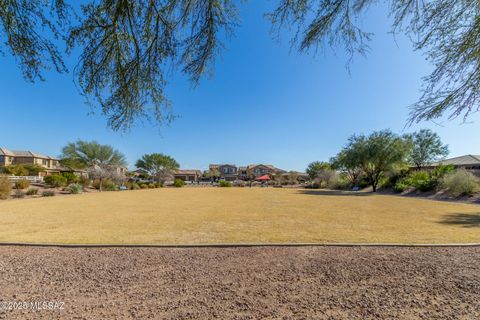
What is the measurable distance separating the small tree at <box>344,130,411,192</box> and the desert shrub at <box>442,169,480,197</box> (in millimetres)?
7959

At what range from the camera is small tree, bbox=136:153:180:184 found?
57.1 meters

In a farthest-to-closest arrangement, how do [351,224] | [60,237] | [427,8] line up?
[351,224] < [60,237] < [427,8]

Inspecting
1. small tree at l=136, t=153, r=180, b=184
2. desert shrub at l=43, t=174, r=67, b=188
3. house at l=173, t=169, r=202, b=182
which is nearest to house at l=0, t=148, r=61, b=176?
small tree at l=136, t=153, r=180, b=184

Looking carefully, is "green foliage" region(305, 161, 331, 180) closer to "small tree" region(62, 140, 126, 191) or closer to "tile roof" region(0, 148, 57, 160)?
"small tree" region(62, 140, 126, 191)

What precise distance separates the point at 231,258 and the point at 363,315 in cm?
230

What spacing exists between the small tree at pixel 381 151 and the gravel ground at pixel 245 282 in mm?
23832

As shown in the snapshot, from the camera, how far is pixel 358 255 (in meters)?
4.17

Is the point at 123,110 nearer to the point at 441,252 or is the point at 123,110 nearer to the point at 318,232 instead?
the point at 318,232

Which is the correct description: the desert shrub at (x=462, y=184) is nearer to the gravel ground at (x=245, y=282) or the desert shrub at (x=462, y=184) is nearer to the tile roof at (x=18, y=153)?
the gravel ground at (x=245, y=282)

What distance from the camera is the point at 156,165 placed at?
5822cm

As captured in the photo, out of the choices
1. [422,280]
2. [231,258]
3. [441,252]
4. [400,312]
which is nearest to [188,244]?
[231,258]

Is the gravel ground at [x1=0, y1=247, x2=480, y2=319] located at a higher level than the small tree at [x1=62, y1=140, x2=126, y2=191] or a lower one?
lower

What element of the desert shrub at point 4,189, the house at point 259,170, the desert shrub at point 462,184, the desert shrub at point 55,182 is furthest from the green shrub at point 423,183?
the house at point 259,170

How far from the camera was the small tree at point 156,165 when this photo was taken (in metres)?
57.1
